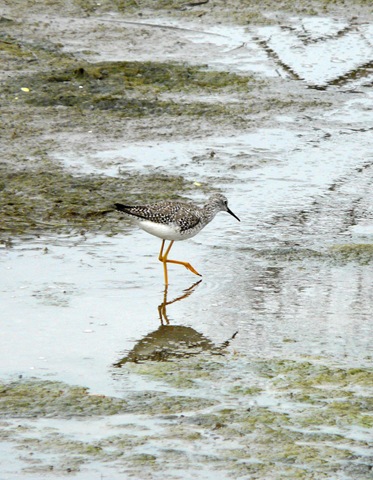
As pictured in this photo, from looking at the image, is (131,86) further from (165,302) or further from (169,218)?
(165,302)

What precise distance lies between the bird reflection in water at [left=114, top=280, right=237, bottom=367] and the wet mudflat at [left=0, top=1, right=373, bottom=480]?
0.08ft

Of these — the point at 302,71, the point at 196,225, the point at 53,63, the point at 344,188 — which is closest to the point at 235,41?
the point at 302,71

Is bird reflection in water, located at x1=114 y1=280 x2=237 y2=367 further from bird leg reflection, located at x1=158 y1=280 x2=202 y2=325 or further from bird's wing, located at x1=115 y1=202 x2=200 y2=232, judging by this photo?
bird's wing, located at x1=115 y1=202 x2=200 y2=232

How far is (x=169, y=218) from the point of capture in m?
10.1

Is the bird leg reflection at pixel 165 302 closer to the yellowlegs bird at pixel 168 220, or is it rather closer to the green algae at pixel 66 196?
the yellowlegs bird at pixel 168 220

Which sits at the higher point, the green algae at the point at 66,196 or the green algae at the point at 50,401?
the green algae at the point at 50,401

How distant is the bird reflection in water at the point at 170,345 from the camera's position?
829cm

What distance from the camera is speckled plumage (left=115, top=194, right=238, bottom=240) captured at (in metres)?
10.0

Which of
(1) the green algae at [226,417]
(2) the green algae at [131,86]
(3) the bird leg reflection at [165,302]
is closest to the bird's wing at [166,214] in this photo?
(3) the bird leg reflection at [165,302]

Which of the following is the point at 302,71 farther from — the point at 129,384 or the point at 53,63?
the point at 129,384

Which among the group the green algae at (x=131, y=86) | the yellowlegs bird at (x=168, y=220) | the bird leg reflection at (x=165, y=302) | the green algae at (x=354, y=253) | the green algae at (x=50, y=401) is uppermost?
the yellowlegs bird at (x=168, y=220)

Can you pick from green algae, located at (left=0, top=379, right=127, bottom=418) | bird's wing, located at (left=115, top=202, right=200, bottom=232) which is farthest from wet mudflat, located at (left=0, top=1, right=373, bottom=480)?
bird's wing, located at (left=115, top=202, right=200, bottom=232)

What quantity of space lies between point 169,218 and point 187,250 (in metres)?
0.80

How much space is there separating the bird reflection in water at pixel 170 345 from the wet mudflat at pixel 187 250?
0.08ft
